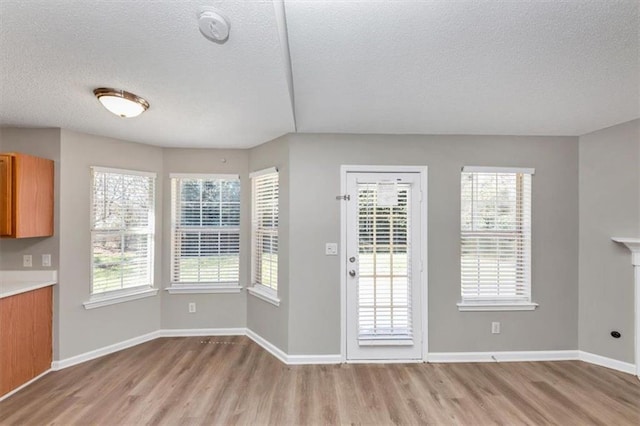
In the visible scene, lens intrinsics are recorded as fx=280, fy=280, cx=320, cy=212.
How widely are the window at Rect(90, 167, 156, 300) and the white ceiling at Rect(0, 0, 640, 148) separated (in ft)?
2.32

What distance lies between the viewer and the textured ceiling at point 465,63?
1.32 meters

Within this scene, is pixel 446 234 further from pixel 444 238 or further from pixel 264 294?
pixel 264 294

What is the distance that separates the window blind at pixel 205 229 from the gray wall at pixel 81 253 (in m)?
0.61

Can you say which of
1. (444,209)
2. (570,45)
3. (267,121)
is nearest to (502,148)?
(444,209)

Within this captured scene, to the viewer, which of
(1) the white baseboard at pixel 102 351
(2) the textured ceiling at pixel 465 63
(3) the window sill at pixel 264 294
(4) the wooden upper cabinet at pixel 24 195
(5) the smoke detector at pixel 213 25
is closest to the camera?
(5) the smoke detector at pixel 213 25

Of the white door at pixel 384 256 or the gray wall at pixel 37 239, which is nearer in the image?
the gray wall at pixel 37 239

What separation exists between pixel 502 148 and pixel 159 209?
13.1 ft

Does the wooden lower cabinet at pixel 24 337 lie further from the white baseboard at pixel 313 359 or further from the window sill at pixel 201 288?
the white baseboard at pixel 313 359

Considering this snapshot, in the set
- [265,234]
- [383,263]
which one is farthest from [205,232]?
[383,263]

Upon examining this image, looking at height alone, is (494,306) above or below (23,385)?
above

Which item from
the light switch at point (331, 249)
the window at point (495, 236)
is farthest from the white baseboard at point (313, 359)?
the window at point (495, 236)

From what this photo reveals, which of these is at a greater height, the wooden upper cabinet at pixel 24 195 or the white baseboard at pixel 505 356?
the wooden upper cabinet at pixel 24 195

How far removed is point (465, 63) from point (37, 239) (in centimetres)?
396

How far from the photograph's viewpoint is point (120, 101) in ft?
6.45
